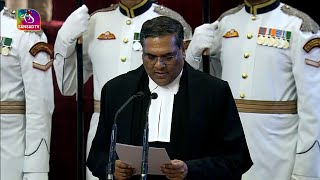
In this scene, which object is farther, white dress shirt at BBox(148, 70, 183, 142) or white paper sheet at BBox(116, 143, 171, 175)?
white dress shirt at BBox(148, 70, 183, 142)

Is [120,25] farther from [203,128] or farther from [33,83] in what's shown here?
[203,128]

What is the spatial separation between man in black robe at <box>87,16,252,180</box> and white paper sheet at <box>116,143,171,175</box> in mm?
47

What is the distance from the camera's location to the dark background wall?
235 cm

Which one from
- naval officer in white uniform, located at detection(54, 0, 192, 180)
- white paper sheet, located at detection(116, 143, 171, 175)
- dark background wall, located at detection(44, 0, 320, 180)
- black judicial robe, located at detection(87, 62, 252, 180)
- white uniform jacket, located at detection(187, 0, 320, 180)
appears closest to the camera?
white paper sheet, located at detection(116, 143, 171, 175)

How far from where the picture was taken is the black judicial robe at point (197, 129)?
138 centimetres

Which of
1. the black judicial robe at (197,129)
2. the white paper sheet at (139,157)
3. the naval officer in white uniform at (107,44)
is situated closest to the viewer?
the white paper sheet at (139,157)

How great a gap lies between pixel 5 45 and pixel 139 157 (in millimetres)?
832

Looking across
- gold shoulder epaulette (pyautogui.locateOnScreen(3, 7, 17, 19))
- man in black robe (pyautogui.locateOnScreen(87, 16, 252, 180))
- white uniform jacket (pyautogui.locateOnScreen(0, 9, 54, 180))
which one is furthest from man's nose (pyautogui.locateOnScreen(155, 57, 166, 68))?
gold shoulder epaulette (pyautogui.locateOnScreen(3, 7, 17, 19))

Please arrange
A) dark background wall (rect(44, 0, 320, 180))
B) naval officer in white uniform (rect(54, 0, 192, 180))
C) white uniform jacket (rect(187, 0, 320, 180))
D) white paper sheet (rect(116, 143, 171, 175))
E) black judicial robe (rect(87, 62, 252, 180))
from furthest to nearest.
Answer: dark background wall (rect(44, 0, 320, 180)) < naval officer in white uniform (rect(54, 0, 192, 180)) < white uniform jacket (rect(187, 0, 320, 180)) < black judicial robe (rect(87, 62, 252, 180)) < white paper sheet (rect(116, 143, 171, 175))
